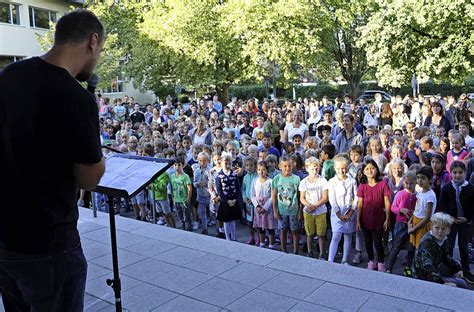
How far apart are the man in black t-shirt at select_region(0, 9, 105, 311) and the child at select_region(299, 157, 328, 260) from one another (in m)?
4.32

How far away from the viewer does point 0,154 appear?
2.11 meters

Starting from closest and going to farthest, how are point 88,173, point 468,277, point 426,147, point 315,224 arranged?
point 88,173, point 468,277, point 315,224, point 426,147

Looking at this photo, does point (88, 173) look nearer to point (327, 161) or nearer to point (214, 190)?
point (214, 190)

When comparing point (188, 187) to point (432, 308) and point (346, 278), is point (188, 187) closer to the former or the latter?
point (346, 278)

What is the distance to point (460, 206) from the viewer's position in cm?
563

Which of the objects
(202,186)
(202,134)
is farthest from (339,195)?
(202,134)

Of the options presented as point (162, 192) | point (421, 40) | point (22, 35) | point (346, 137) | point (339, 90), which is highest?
point (22, 35)

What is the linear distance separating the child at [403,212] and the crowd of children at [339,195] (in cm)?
1

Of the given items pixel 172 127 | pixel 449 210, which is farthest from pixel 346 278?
pixel 172 127

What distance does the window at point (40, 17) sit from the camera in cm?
3199

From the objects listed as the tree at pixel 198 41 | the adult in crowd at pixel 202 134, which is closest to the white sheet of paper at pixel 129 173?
the adult in crowd at pixel 202 134

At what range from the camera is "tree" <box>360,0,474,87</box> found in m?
14.6

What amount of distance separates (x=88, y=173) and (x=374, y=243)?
4608 millimetres

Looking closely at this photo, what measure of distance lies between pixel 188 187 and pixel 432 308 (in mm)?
4845
